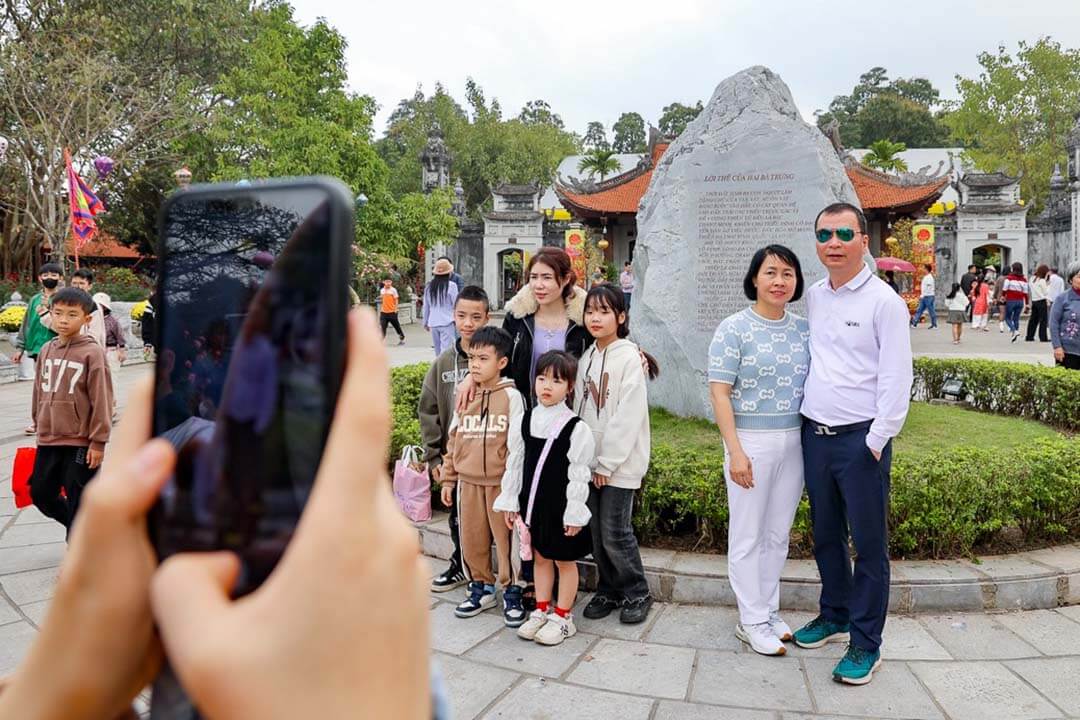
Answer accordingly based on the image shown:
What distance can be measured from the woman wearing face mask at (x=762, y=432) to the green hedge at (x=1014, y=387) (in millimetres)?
4290

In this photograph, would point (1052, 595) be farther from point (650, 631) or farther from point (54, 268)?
point (54, 268)

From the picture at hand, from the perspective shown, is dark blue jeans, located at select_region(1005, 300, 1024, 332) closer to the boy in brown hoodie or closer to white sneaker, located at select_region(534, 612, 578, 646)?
white sneaker, located at select_region(534, 612, 578, 646)

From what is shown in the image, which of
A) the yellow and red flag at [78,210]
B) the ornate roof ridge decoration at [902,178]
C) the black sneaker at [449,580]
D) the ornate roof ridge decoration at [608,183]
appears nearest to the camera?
the black sneaker at [449,580]

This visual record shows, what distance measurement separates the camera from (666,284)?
6152 mm

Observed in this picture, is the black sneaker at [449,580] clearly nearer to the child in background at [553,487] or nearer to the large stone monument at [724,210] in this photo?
the child in background at [553,487]

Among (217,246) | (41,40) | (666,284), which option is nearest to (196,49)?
(41,40)

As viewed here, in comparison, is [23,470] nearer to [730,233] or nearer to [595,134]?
[730,233]

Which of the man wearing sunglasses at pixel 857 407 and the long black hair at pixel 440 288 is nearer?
the man wearing sunglasses at pixel 857 407

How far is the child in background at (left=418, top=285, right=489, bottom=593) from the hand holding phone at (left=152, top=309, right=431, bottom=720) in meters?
3.22

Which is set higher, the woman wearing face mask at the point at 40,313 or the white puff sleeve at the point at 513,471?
the woman wearing face mask at the point at 40,313

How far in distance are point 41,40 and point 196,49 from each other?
4.44 meters

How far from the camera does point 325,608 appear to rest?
56 centimetres

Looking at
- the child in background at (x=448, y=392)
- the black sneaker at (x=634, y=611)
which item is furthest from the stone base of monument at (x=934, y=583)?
the child in background at (x=448, y=392)

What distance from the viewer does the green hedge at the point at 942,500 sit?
148 inches
